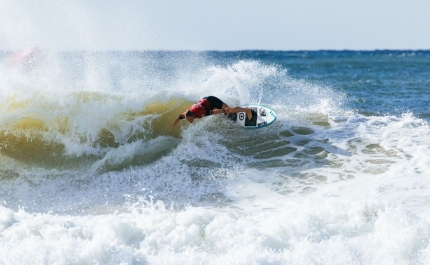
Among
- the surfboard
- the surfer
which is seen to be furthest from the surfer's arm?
the surfboard

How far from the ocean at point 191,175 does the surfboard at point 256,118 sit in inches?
5.6

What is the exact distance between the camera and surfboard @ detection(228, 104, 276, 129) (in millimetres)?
11233

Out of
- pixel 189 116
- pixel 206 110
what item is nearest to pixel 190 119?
pixel 189 116

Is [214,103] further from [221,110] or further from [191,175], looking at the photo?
[191,175]

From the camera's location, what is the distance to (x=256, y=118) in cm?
1127

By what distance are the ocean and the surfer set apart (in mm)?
396

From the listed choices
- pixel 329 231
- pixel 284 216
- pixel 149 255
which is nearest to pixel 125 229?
pixel 149 255

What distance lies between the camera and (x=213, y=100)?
1101 cm

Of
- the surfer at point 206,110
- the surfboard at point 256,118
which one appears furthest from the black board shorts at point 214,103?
the surfboard at point 256,118

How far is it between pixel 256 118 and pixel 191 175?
2283mm

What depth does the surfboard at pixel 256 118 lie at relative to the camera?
1123cm

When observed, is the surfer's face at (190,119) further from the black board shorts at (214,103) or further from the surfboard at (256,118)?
the surfboard at (256,118)

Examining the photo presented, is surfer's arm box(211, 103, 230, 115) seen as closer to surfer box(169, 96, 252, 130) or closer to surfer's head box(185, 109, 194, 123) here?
surfer box(169, 96, 252, 130)

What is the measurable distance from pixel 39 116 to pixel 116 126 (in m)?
1.45
